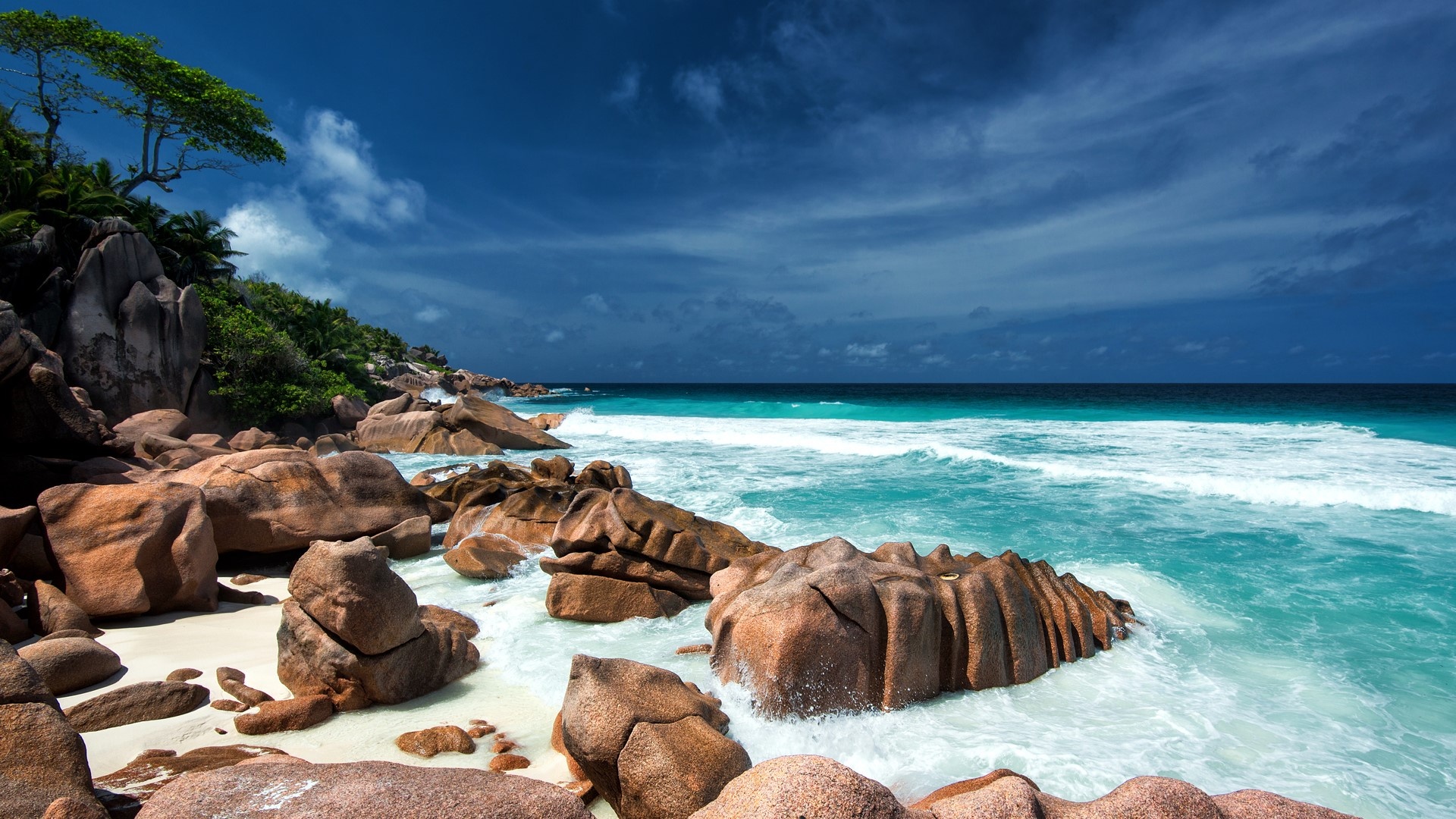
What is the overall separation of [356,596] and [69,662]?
201 cm

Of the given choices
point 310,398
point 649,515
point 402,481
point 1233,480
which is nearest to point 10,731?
point 649,515

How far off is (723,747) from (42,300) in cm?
2237

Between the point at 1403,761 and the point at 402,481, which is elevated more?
the point at 402,481

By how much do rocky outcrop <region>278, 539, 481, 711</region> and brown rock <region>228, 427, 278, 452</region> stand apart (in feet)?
42.3

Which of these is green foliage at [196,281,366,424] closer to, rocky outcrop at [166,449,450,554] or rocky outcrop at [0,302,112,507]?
rocky outcrop at [0,302,112,507]

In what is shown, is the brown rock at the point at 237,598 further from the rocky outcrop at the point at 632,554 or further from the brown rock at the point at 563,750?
the brown rock at the point at 563,750

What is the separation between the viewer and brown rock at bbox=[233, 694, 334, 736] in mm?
4602

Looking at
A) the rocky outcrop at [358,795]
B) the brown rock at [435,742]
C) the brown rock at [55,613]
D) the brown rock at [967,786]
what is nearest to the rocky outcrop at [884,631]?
the brown rock at [967,786]

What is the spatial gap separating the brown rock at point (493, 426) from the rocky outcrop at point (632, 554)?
15.6m

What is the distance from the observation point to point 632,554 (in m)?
8.05

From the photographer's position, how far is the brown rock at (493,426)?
2280 cm

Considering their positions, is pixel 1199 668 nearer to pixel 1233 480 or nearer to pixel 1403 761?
pixel 1403 761

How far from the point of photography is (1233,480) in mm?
15867

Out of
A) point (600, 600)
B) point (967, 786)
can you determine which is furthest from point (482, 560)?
point (967, 786)
